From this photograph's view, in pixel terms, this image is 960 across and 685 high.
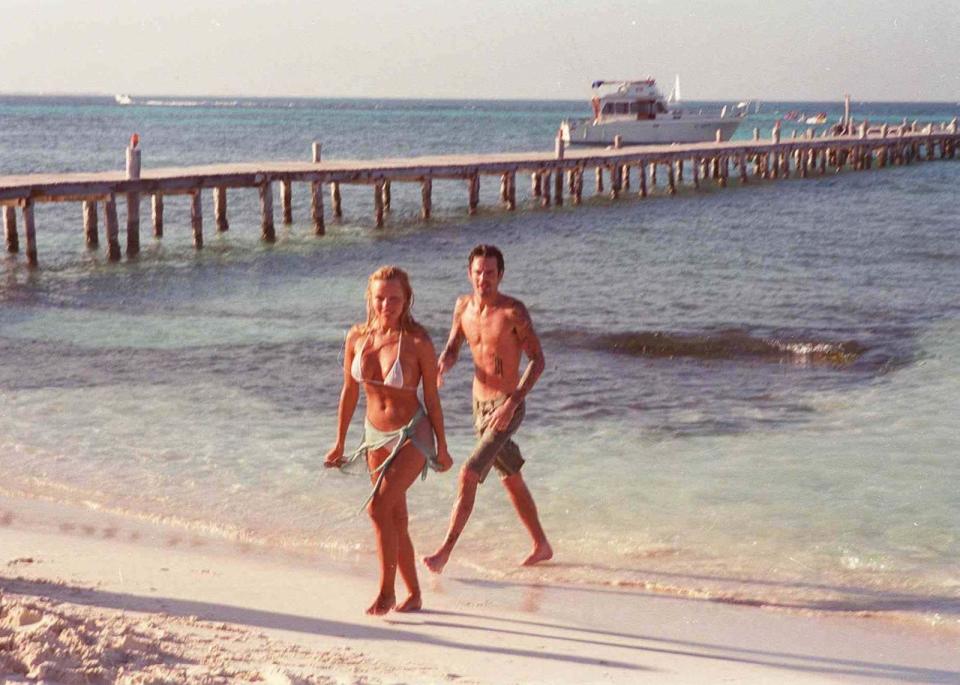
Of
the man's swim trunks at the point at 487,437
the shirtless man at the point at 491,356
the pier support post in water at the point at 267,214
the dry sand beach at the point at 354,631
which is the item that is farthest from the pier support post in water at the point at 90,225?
the man's swim trunks at the point at 487,437

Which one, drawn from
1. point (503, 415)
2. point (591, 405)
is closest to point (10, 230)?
point (591, 405)

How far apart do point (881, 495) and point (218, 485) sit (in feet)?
13.7

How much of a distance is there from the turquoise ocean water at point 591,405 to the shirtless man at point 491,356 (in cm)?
85

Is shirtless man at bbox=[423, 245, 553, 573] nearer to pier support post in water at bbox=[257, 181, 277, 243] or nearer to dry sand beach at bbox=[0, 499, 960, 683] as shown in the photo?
dry sand beach at bbox=[0, 499, 960, 683]

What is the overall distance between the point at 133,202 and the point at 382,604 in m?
17.7

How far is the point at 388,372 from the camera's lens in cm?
519

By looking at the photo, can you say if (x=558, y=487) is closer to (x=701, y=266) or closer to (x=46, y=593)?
(x=46, y=593)

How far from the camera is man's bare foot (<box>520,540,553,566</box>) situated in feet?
21.7

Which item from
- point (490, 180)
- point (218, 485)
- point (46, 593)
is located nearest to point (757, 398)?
point (218, 485)

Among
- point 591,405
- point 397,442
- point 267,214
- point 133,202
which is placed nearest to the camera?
point 397,442

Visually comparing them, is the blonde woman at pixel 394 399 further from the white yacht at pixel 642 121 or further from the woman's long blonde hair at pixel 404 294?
the white yacht at pixel 642 121

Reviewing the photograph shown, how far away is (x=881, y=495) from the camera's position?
324 inches

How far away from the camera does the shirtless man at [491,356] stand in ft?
19.1

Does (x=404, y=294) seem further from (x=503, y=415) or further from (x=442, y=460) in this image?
(x=503, y=415)
